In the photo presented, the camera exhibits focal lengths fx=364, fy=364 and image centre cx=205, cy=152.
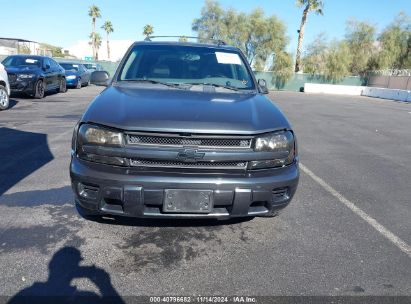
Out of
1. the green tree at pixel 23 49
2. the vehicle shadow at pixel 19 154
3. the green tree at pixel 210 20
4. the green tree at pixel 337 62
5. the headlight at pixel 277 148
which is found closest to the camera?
the headlight at pixel 277 148

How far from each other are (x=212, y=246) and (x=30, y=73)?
12966mm

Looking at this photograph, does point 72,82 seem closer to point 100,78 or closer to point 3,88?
point 3,88

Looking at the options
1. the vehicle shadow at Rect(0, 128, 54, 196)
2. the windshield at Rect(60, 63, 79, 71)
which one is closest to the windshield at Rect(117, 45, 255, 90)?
the vehicle shadow at Rect(0, 128, 54, 196)

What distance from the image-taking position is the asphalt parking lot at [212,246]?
267 cm

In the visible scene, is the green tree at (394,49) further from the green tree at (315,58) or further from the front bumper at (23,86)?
the front bumper at (23,86)

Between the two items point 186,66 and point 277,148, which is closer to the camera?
point 277,148

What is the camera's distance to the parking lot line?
11.1ft

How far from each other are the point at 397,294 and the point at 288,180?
1132 millimetres

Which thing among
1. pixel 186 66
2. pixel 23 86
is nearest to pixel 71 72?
pixel 23 86

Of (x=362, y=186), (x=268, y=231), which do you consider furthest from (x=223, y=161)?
(x=362, y=186)

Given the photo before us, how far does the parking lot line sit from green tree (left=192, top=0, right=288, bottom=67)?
42.1 metres

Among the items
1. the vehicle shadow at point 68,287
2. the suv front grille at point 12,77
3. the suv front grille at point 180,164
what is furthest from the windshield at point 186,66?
the suv front grille at point 12,77

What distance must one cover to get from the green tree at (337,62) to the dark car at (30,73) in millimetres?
35511

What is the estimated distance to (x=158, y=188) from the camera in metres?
2.77
